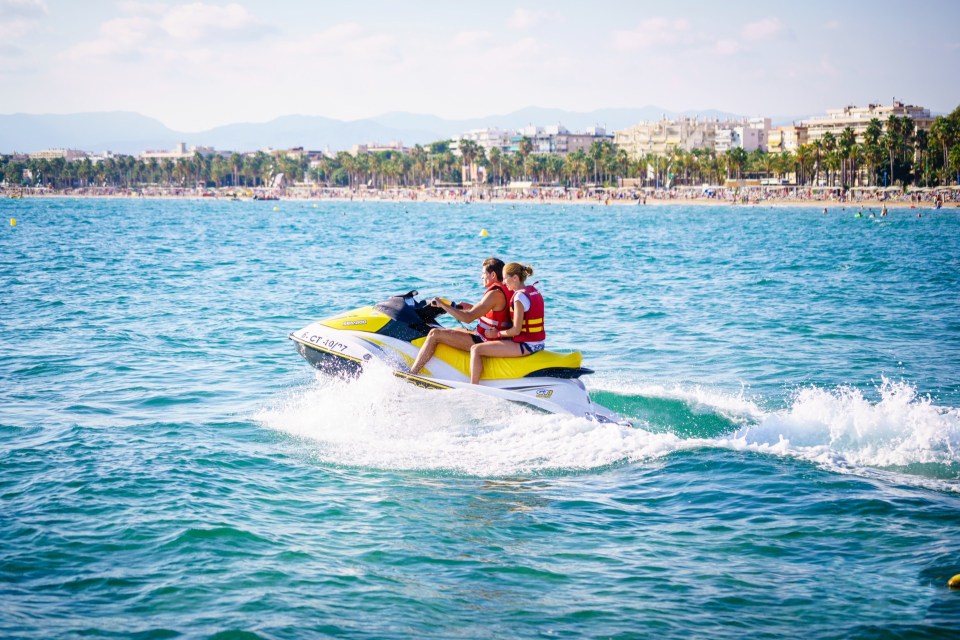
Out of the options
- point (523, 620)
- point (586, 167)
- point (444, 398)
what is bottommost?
point (523, 620)

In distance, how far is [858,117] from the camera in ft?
556

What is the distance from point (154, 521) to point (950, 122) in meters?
119

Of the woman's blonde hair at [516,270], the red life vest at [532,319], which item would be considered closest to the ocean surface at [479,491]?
the red life vest at [532,319]

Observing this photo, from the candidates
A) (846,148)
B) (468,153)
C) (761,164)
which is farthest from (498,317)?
(468,153)

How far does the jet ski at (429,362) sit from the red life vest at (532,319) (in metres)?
0.22

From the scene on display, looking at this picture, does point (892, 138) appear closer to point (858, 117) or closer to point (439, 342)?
point (858, 117)

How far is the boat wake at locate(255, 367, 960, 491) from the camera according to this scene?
9625mm

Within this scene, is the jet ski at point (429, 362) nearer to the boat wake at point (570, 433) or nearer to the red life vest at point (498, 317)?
the boat wake at point (570, 433)

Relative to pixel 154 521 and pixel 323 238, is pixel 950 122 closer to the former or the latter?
pixel 323 238

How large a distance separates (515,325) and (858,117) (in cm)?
17774

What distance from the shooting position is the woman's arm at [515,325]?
33.4 feet

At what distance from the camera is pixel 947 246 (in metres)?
48.2

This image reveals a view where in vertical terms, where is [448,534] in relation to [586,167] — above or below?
below

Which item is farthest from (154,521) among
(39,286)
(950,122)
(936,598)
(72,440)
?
(950,122)
